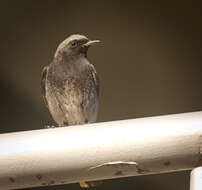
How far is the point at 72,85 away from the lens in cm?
261

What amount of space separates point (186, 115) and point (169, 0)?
1.65 meters

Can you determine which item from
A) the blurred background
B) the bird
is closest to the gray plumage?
the bird

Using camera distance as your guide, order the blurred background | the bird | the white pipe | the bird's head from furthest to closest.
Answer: the blurred background < the bird's head < the bird < the white pipe

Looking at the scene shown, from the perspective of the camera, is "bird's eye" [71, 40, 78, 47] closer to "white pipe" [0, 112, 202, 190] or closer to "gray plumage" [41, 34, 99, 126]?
"gray plumage" [41, 34, 99, 126]

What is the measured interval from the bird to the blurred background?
25 centimetres

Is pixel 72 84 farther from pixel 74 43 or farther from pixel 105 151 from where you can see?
pixel 105 151

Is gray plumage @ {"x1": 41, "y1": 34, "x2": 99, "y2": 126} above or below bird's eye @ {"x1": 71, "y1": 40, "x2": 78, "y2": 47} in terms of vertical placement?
below

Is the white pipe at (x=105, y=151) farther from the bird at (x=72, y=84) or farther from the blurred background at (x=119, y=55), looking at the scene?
the blurred background at (x=119, y=55)

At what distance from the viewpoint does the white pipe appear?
1330mm

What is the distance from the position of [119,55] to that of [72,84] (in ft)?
1.66

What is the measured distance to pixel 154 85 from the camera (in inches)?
124

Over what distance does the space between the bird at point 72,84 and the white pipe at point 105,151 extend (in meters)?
1.22

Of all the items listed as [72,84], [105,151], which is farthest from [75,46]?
[105,151]

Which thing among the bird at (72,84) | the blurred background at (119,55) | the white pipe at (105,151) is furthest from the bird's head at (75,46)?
the white pipe at (105,151)
